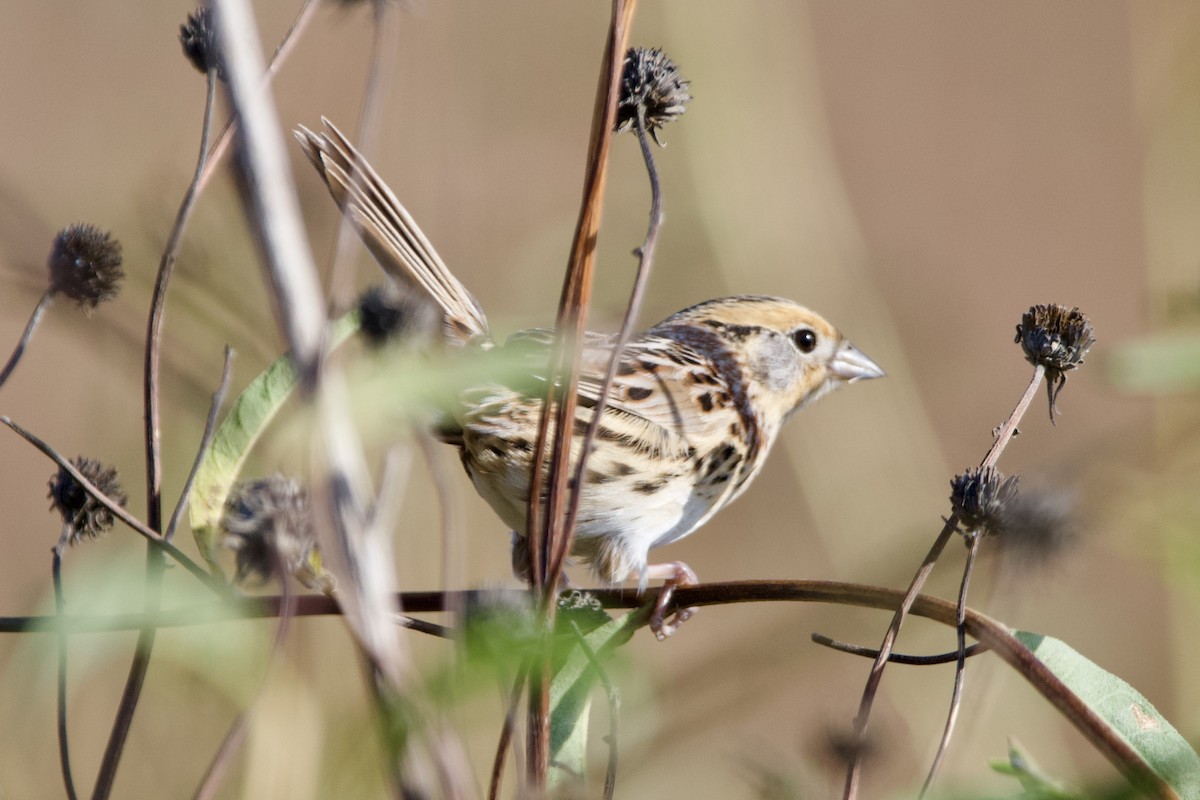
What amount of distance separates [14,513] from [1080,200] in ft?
18.8

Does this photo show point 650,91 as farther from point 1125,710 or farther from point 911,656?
point 1125,710

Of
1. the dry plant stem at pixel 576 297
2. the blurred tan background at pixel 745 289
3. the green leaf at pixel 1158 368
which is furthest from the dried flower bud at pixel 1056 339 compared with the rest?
the dry plant stem at pixel 576 297

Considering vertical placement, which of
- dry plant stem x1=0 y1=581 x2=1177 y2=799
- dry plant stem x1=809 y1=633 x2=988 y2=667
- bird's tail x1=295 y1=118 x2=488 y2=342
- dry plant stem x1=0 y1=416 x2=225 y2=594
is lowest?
dry plant stem x1=809 y1=633 x2=988 y2=667

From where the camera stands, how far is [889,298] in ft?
16.7

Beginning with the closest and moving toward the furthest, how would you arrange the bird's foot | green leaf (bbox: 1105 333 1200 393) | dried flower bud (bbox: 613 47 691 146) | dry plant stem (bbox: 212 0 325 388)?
dry plant stem (bbox: 212 0 325 388)
green leaf (bbox: 1105 333 1200 393)
dried flower bud (bbox: 613 47 691 146)
the bird's foot

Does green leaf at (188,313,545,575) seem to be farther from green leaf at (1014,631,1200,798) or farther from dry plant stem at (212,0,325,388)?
green leaf at (1014,631,1200,798)

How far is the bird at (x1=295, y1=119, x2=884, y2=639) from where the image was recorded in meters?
2.43

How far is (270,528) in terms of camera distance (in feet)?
3.25

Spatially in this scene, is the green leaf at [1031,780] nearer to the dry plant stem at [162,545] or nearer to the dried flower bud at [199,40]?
the dry plant stem at [162,545]

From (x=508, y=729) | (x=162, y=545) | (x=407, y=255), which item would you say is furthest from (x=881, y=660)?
(x=407, y=255)

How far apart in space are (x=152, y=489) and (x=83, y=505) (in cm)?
25

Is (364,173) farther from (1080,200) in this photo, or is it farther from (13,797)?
(1080,200)

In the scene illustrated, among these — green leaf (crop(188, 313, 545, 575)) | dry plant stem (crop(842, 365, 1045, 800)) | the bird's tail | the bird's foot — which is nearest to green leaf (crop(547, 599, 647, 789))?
the bird's foot

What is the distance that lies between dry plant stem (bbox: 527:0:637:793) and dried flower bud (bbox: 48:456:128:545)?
0.65 meters
